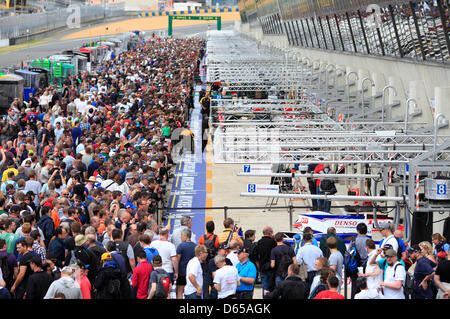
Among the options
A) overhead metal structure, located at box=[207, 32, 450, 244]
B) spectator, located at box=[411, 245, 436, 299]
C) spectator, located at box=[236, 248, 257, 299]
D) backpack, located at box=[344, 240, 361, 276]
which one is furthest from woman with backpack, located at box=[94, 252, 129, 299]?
overhead metal structure, located at box=[207, 32, 450, 244]

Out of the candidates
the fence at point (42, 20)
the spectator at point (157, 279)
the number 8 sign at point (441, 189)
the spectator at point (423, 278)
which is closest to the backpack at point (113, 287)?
the spectator at point (157, 279)

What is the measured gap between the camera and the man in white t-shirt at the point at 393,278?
433 inches

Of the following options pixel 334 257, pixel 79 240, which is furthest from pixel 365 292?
pixel 79 240

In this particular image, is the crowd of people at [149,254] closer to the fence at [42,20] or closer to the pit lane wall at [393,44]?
the pit lane wall at [393,44]

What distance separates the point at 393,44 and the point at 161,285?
60.5ft

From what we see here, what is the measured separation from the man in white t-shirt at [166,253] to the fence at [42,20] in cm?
6078

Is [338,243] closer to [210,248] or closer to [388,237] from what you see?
[388,237]

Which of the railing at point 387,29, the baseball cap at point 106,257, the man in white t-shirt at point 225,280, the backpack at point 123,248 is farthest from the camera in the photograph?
the railing at point 387,29

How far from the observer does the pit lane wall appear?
2166cm

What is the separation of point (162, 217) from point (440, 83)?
8.41 metres

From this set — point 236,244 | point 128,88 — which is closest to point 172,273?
point 236,244

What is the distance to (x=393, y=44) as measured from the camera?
26859mm

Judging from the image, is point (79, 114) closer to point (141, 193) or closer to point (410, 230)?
point (141, 193)

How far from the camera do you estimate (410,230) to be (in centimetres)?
1639
